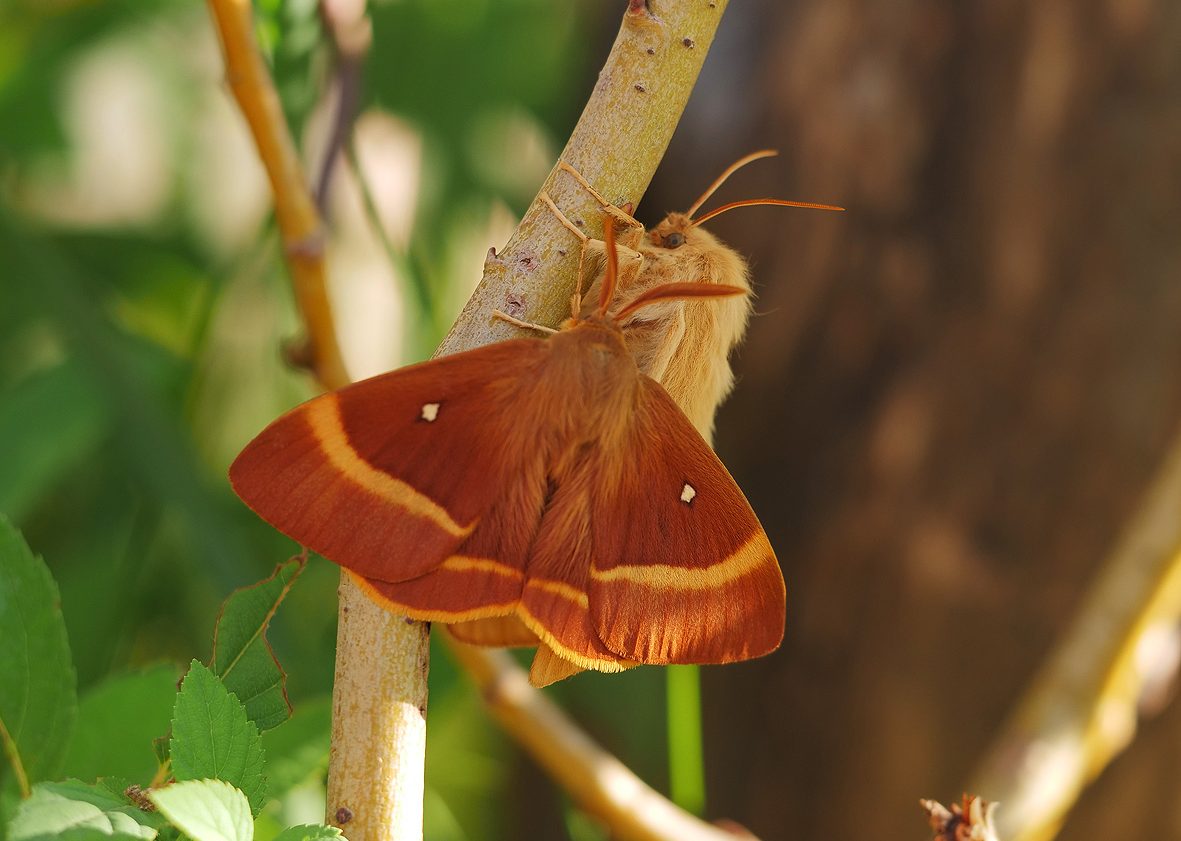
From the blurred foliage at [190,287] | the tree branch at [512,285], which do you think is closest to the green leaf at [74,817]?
the tree branch at [512,285]

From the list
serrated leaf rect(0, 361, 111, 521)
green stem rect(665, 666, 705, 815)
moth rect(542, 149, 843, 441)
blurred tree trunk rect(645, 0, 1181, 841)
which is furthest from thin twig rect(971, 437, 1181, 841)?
serrated leaf rect(0, 361, 111, 521)

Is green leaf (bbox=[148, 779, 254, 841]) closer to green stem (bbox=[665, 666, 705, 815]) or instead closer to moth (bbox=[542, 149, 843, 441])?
moth (bbox=[542, 149, 843, 441])

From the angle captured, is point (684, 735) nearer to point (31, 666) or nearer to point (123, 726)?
point (123, 726)

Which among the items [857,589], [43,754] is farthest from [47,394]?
[857,589]

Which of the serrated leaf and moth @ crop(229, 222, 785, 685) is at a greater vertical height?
moth @ crop(229, 222, 785, 685)

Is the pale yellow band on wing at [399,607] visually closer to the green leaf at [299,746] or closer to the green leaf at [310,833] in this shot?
the green leaf at [310,833]

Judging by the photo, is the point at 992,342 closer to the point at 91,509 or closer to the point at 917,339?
the point at 917,339

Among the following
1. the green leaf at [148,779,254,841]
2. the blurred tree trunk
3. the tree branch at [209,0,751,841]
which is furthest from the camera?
the blurred tree trunk
